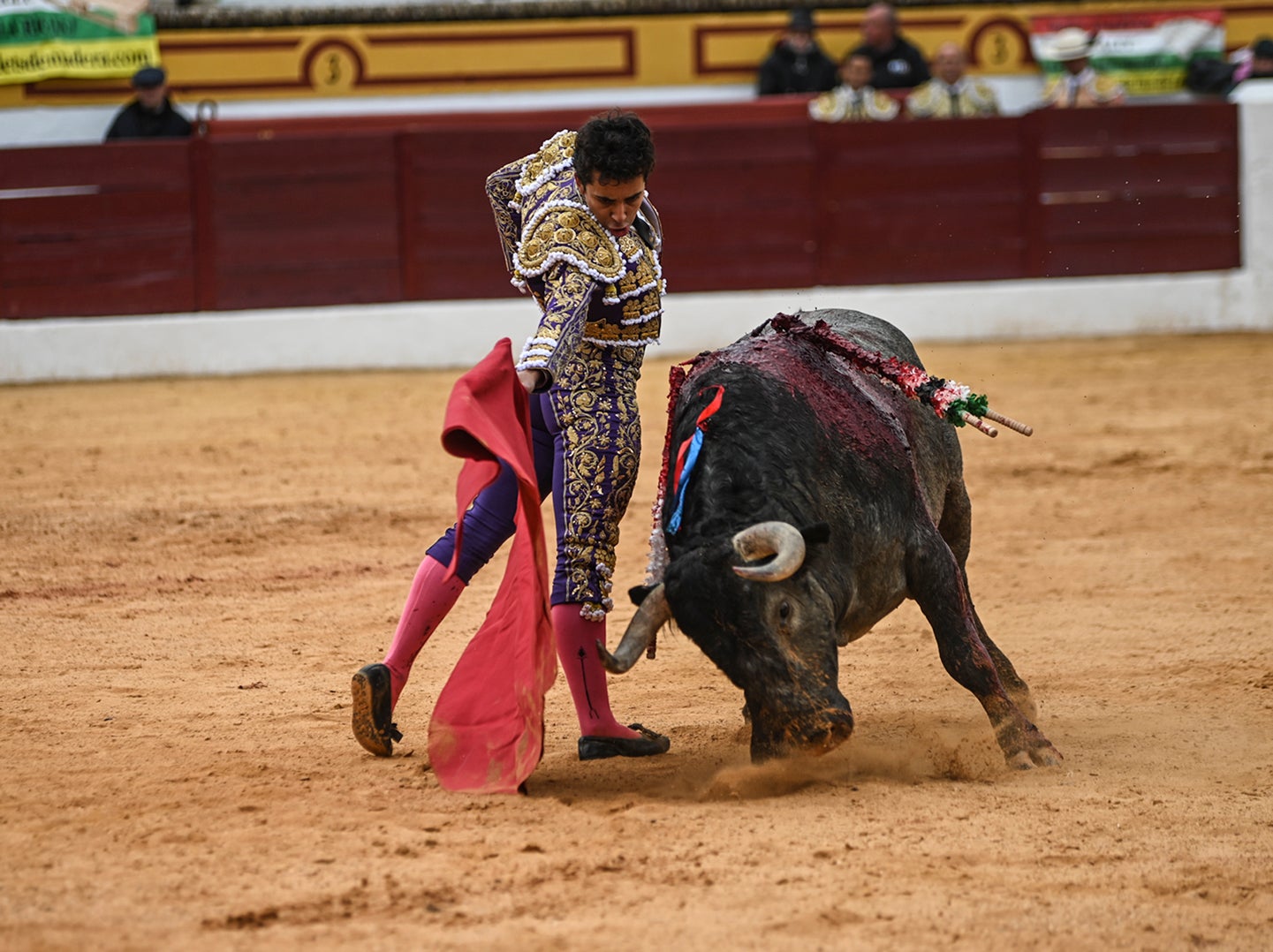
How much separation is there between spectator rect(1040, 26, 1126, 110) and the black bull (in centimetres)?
726

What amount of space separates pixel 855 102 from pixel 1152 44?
7.74 ft

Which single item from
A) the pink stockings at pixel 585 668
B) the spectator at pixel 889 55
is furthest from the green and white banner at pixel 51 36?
the pink stockings at pixel 585 668

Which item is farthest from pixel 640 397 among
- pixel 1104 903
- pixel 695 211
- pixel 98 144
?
pixel 1104 903

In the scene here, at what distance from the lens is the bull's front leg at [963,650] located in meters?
3.08

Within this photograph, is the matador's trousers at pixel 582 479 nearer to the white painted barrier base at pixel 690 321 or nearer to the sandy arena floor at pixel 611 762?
the sandy arena floor at pixel 611 762

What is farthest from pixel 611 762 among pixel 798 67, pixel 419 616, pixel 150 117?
pixel 798 67

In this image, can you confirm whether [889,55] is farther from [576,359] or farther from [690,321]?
[576,359]

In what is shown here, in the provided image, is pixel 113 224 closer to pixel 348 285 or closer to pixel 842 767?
pixel 348 285

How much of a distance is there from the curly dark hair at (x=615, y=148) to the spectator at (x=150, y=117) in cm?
711

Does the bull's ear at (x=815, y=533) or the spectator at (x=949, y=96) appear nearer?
the bull's ear at (x=815, y=533)

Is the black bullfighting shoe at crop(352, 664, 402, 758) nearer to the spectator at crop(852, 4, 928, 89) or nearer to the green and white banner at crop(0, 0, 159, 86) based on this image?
the spectator at crop(852, 4, 928, 89)

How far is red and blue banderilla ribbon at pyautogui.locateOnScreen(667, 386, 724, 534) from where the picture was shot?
9.43 feet

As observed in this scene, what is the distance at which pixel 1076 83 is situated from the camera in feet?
33.2

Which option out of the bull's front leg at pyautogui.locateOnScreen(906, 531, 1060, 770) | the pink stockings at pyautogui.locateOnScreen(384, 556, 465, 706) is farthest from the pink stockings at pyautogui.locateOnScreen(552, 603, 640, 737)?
the bull's front leg at pyautogui.locateOnScreen(906, 531, 1060, 770)
